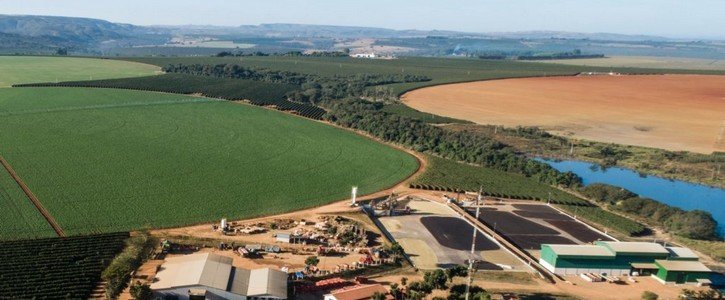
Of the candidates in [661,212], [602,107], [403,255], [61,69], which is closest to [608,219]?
[661,212]

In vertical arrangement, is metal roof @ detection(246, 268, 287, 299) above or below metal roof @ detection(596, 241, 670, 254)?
below

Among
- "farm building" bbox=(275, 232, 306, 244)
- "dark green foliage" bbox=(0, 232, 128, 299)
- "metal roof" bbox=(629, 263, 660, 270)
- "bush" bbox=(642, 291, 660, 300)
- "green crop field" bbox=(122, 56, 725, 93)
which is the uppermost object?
"green crop field" bbox=(122, 56, 725, 93)

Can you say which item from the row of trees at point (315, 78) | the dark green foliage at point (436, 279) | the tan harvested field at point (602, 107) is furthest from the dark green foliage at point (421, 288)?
the row of trees at point (315, 78)

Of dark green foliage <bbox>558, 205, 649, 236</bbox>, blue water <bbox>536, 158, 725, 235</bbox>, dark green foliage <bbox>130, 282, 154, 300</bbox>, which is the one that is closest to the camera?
dark green foliage <bbox>130, 282, 154, 300</bbox>

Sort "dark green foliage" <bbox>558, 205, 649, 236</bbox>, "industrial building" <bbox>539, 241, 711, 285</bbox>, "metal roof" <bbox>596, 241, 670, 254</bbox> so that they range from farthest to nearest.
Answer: "dark green foliage" <bbox>558, 205, 649, 236</bbox> → "metal roof" <bbox>596, 241, 670, 254</bbox> → "industrial building" <bbox>539, 241, 711, 285</bbox>

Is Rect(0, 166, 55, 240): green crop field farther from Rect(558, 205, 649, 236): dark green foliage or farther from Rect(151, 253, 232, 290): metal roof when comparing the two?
Rect(558, 205, 649, 236): dark green foliage

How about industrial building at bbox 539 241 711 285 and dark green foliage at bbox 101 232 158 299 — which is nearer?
dark green foliage at bbox 101 232 158 299

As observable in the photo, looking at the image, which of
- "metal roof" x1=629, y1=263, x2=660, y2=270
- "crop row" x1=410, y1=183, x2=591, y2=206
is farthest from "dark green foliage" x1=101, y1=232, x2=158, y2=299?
"metal roof" x1=629, y1=263, x2=660, y2=270

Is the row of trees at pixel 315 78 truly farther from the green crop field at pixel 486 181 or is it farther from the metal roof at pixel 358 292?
the metal roof at pixel 358 292
